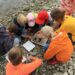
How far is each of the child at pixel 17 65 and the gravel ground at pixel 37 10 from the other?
258 millimetres

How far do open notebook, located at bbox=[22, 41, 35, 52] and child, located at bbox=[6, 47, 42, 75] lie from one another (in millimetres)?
608

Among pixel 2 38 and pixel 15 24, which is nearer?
pixel 2 38

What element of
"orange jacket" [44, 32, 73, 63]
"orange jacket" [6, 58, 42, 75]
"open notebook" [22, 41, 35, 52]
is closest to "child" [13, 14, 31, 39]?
"open notebook" [22, 41, 35, 52]

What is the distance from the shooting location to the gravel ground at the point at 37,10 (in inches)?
196

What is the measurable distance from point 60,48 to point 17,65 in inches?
30.4

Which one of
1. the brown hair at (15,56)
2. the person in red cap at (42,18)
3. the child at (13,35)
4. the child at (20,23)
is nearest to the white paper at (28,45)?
the child at (13,35)

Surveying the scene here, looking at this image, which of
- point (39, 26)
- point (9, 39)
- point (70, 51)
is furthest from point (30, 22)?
point (70, 51)

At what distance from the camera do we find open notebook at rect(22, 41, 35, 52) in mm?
5320

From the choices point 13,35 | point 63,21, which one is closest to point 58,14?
point 63,21

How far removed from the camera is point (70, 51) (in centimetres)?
498

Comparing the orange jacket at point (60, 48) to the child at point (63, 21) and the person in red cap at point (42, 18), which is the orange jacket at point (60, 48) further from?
the person in red cap at point (42, 18)

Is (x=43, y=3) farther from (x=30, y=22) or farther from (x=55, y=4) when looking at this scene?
(x=30, y=22)

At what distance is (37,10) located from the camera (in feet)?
20.3

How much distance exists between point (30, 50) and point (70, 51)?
28.1 inches
